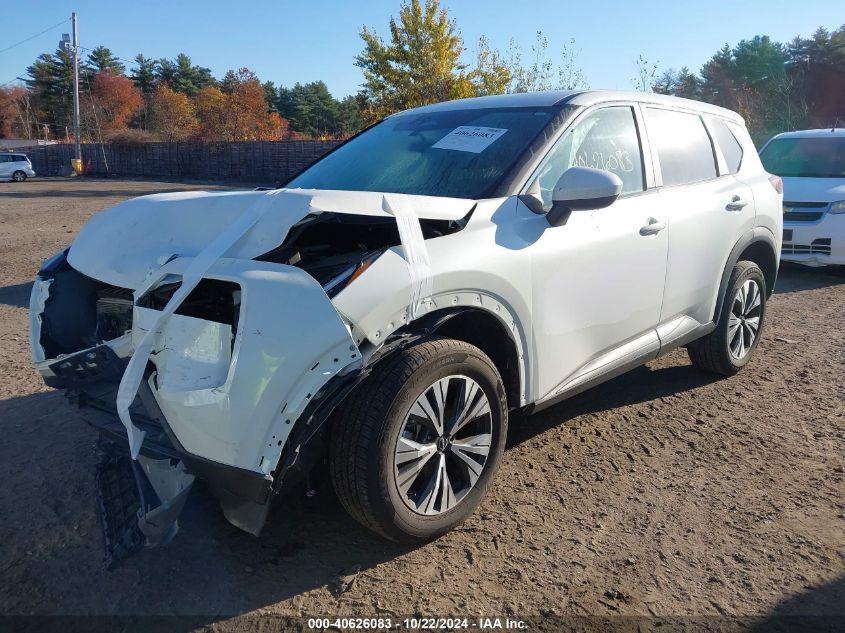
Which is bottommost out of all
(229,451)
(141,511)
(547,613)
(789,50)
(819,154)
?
(547,613)

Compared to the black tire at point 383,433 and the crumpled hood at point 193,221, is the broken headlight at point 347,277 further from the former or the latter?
the black tire at point 383,433

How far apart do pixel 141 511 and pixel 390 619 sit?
970 millimetres

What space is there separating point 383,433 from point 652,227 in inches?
78.5

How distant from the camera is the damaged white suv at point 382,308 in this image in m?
2.31

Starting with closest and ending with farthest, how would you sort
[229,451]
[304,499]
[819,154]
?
1. [229,451]
2. [304,499]
3. [819,154]

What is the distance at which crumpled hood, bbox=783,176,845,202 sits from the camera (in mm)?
8508

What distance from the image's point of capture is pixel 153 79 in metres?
89.4

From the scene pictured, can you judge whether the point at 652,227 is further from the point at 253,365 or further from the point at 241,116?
the point at 241,116

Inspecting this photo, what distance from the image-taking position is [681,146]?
420cm

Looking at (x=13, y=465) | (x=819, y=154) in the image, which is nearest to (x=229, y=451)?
(x=13, y=465)

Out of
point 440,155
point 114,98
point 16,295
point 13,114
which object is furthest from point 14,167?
point 13,114

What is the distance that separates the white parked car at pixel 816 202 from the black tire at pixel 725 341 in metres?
4.29

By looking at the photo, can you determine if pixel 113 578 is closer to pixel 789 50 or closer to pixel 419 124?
pixel 419 124

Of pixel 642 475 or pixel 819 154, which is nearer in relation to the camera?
pixel 642 475
